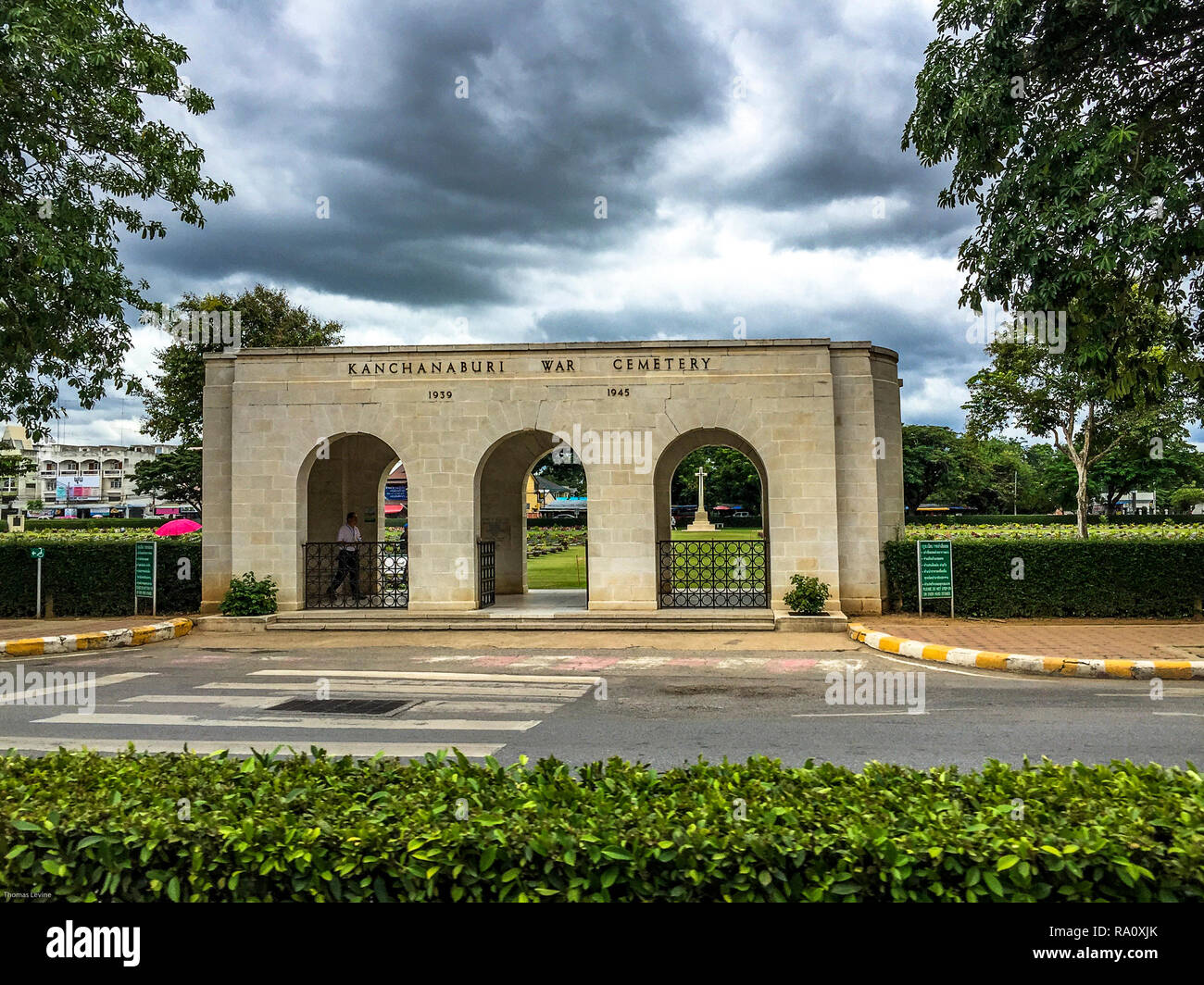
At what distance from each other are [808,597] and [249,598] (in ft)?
34.7

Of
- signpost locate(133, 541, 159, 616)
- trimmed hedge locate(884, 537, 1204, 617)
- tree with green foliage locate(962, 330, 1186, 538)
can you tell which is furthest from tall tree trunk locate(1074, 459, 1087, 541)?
signpost locate(133, 541, 159, 616)

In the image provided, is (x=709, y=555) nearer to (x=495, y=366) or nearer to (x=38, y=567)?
(x=495, y=366)

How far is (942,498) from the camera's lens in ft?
210

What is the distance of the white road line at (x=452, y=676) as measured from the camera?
426 inches

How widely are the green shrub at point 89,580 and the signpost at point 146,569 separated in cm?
23

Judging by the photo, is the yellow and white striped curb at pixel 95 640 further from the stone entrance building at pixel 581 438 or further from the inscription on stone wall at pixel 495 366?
the inscription on stone wall at pixel 495 366

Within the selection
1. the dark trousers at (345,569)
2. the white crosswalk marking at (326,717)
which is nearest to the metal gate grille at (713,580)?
the white crosswalk marking at (326,717)

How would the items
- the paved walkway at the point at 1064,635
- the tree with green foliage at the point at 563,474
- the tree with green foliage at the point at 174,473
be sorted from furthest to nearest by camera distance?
the tree with green foliage at the point at 563,474 < the tree with green foliage at the point at 174,473 < the paved walkway at the point at 1064,635

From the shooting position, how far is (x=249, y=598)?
1614cm

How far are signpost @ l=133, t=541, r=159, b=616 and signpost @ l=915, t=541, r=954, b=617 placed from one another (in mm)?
14964

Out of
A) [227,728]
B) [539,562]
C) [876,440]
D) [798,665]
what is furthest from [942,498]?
[227,728]

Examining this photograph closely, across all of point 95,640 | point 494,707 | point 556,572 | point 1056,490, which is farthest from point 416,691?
point 1056,490

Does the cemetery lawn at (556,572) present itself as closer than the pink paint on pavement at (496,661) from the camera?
No
